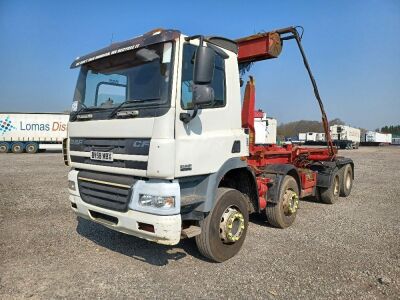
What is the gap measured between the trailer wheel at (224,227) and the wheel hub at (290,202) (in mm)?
1512

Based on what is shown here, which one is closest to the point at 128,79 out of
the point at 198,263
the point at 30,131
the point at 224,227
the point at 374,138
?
the point at 224,227

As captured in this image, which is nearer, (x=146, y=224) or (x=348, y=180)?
(x=146, y=224)

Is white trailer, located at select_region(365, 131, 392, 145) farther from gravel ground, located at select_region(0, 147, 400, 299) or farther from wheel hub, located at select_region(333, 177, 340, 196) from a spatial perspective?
gravel ground, located at select_region(0, 147, 400, 299)

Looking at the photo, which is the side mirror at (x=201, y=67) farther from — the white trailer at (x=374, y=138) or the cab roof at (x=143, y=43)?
the white trailer at (x=374, y=138)

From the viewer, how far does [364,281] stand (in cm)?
399

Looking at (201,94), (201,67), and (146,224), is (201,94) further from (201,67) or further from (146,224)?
(146,224)

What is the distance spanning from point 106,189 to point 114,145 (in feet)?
1.86

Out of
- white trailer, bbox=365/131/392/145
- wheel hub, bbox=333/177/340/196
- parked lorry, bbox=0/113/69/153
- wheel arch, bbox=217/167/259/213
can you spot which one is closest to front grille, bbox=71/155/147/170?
wheel arch, bbox=217/167/259/213

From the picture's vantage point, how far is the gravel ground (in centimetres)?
374

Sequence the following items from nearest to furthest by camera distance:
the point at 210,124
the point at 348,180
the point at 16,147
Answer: the point at 210,124 → the point at 348,180 → the point at 16,147

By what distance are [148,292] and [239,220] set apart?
1605 millimetres

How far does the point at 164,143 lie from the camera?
3562mm

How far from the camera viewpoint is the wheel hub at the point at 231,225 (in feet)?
14.5

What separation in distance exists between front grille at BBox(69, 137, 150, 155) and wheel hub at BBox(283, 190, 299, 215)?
3.32 metres
